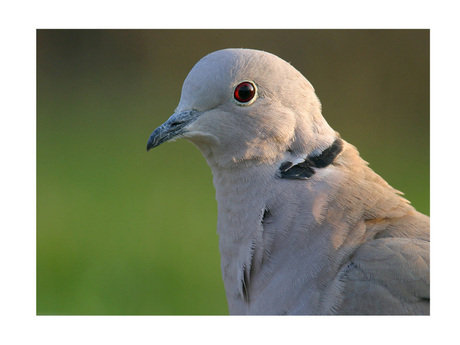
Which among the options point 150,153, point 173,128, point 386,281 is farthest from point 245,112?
point 150,153

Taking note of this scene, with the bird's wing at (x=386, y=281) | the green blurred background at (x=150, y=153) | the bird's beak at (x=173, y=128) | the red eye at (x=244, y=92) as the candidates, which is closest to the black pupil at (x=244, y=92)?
the red eye at (x=244, y=92)

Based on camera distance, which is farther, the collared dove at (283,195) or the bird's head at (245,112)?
the bird's head at (245,112)

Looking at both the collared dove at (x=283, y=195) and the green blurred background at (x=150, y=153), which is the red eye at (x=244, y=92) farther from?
the green blurred background at (x=150, y=153)

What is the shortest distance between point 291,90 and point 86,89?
13.2 ft

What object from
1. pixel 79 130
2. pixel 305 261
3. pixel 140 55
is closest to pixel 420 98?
pixel 140 55

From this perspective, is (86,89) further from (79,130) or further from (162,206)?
(162,206)

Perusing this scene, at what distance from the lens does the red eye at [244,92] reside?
2.62 m

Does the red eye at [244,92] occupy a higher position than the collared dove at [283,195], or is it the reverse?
the red eye at [244,92]

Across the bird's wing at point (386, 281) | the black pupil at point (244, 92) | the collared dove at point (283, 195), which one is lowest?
the bird's wing at point (386, 281)

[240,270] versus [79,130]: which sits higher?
[79,130]

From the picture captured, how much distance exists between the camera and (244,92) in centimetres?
263

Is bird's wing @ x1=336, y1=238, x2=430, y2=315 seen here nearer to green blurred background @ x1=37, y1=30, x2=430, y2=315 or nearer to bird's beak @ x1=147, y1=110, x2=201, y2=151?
bird's beak @ x1=147, y1=110, x2=201, y2=151

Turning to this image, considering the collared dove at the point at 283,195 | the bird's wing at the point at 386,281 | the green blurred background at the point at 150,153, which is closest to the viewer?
the bird's wing at the point at 386,281

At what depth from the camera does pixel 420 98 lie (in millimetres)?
4992
